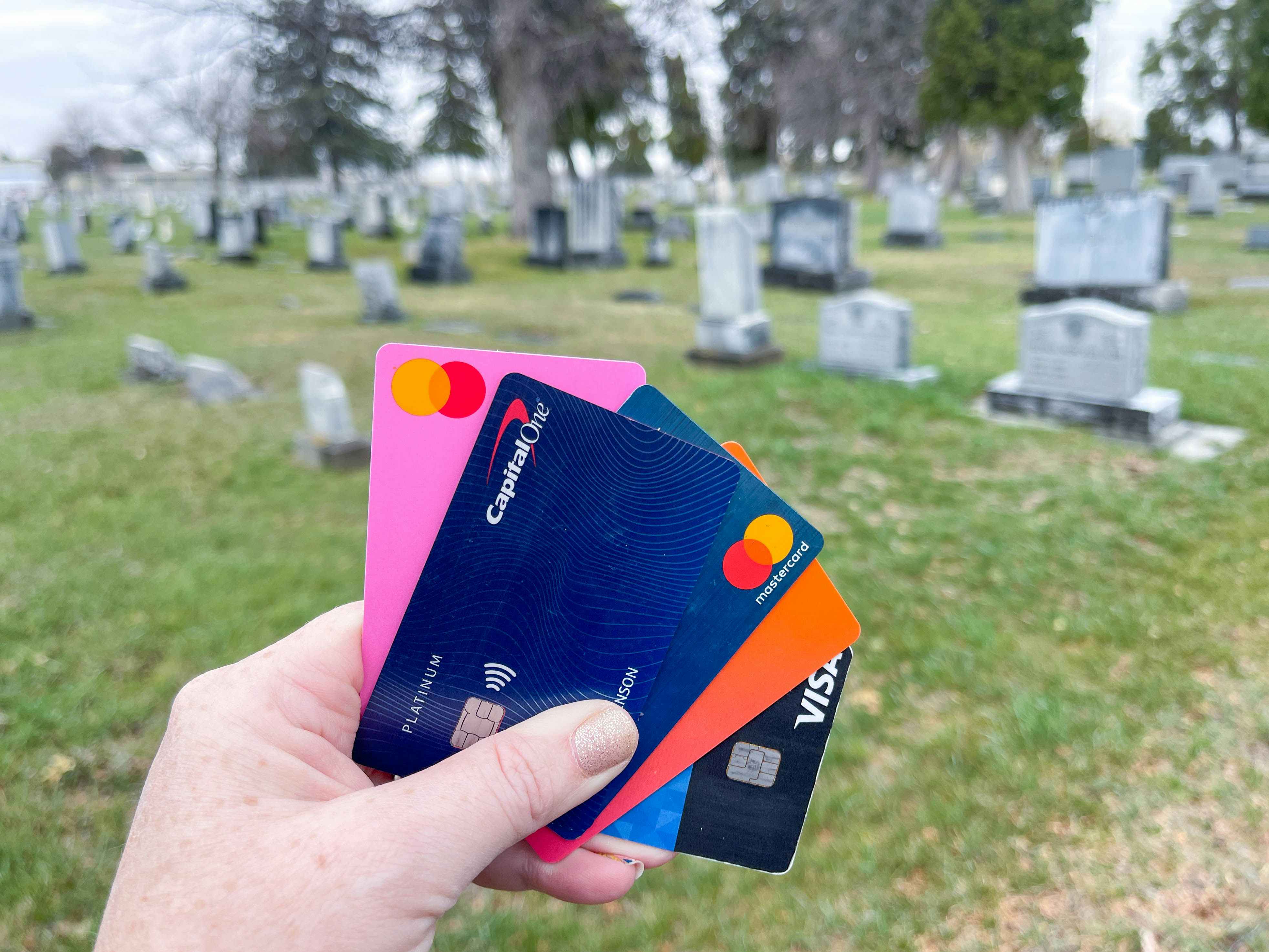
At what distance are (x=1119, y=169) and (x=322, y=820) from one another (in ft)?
63.6

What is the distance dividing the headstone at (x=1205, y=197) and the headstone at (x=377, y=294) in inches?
694

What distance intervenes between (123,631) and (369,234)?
18.8 m

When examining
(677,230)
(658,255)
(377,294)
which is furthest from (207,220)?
(377,294)

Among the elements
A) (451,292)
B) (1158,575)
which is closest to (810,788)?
(1158,575)

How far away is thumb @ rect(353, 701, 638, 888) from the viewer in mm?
1022

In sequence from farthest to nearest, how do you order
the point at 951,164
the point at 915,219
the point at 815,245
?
the point at 951,164, the point at 915,219, the point at 815,245

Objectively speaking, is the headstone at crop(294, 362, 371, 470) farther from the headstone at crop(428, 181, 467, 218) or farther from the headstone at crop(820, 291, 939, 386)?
the headstone at crop(428, 181, 467, 218)

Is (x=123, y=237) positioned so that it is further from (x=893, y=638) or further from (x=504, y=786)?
(x=504, y=786)

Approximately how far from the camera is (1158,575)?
3.67 metres

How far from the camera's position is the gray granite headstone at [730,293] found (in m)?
7.73

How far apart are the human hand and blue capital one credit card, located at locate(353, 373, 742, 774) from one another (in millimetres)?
69

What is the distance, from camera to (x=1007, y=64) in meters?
19.9

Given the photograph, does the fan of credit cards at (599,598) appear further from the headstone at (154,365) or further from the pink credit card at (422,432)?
the headstone at (154,365)

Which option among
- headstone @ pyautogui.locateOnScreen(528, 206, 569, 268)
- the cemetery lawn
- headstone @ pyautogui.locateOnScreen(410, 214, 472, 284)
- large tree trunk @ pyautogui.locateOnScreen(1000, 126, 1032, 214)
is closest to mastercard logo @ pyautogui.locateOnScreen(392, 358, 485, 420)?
the cemetery lawn
